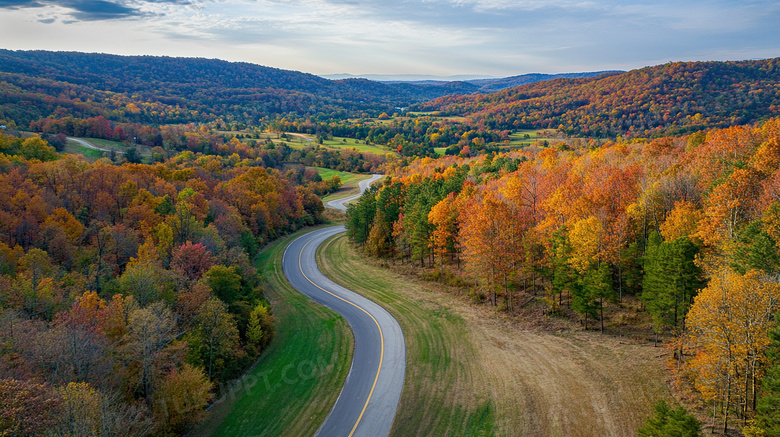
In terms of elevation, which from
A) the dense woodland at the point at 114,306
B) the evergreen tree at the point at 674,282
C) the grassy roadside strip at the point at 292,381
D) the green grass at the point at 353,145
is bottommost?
the grassy roadside strip at the point at 292,381

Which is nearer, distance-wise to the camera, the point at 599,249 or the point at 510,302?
the point at 599,249

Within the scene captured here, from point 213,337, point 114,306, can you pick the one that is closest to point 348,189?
point 213,337

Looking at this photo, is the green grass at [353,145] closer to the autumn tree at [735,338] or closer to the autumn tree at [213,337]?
the autumn tree at [213,337]

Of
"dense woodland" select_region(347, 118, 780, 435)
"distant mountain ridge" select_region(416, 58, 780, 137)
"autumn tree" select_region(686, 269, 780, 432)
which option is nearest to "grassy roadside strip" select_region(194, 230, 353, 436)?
"dense woodland" select_region(347, 118, 780, 435)

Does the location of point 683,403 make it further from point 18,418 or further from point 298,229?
point 298,229

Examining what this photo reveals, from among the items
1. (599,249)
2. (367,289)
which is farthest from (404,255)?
(599,249)

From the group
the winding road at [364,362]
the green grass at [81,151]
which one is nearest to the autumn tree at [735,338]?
the winding road at [364,362]

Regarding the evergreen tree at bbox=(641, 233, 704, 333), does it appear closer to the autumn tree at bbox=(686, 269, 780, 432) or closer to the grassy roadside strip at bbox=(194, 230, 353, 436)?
the autumn tree at bbox=(686, 269, 780, 432)
